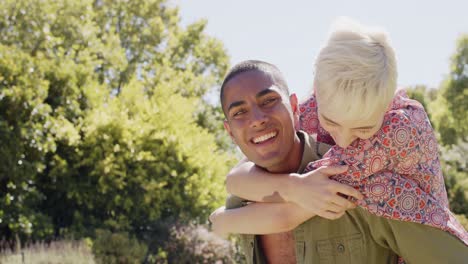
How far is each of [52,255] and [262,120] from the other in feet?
24.4

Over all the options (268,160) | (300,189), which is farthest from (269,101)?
(300,189)

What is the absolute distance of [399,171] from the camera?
1.96m

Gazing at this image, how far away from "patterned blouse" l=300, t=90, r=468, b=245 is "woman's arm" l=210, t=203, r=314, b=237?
31cm

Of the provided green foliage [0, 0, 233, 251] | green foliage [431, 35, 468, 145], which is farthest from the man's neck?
green foliage [431, 35, 468, 145]

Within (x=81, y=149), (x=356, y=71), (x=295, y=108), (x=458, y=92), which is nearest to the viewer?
(x=356, y=71)

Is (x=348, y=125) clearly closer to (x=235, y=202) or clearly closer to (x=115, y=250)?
(x=235, y=202)

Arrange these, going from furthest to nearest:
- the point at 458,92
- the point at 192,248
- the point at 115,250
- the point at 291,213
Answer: the point at 458,92
the point at 192,248
the point at 115,250
the point at 291,213

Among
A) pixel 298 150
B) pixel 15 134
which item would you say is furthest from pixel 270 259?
pixel 15 134

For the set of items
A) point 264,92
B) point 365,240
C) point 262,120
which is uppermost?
point 264,92

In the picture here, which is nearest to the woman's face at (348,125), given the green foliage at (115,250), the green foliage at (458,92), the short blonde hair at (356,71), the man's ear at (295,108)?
the short blonde hair at (356,71)

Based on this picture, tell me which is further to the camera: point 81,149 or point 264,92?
point 81,149

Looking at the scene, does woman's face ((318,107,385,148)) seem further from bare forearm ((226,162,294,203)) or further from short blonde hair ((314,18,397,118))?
bare forearm ((226,162,294,203))

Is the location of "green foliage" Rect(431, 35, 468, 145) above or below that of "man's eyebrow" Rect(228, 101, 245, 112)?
above

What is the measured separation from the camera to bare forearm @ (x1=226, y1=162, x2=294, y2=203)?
2.26 metres
